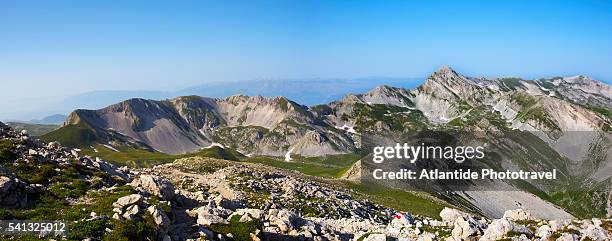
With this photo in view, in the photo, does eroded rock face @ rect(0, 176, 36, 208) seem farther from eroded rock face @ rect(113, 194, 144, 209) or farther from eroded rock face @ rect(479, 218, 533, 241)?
eroded rock face @ rect(479, 218, 533, 241)

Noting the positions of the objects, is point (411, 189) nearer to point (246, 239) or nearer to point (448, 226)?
point (448, 226)

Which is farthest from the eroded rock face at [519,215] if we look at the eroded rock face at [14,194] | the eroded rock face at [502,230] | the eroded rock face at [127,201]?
the eroded rock face at [14,194]

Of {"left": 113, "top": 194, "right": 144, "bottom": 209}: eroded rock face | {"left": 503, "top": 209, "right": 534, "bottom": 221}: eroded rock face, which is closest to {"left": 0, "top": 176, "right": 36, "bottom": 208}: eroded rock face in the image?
{"left": 113, "top": 194, "right": 144, "bottom": 209}: eroded rock face

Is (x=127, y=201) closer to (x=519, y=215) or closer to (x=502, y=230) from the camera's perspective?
(x=502, y=230)

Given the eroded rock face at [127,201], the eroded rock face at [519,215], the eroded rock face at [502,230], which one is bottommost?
the eroded rock face at [519,215]

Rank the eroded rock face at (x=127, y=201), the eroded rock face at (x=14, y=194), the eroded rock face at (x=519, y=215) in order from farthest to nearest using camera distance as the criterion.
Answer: the eroded rock face at (x=519, y=215)
the eroded rock face at (x=14, y=194)
the eroded rock face at (x=127, y=201)

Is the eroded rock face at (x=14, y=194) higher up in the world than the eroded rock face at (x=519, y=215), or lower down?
higher up

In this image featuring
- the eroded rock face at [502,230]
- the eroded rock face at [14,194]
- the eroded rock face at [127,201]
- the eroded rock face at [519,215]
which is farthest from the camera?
the eroded rock face at [519,215]

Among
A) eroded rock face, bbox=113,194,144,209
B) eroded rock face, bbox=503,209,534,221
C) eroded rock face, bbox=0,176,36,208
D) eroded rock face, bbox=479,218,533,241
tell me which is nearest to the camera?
eroded rock face, bbox=479,218,533,241

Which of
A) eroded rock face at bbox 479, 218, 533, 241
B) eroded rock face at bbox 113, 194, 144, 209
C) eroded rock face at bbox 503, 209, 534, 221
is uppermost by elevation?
eroded rock face at bbox 113, 194, 144, 209

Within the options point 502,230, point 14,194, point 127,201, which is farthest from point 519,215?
point 14,194

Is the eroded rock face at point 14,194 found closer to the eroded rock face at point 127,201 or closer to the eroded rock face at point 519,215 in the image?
the eroded rock face at point 127,201

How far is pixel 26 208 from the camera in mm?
33156

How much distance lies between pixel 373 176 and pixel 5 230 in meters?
129
